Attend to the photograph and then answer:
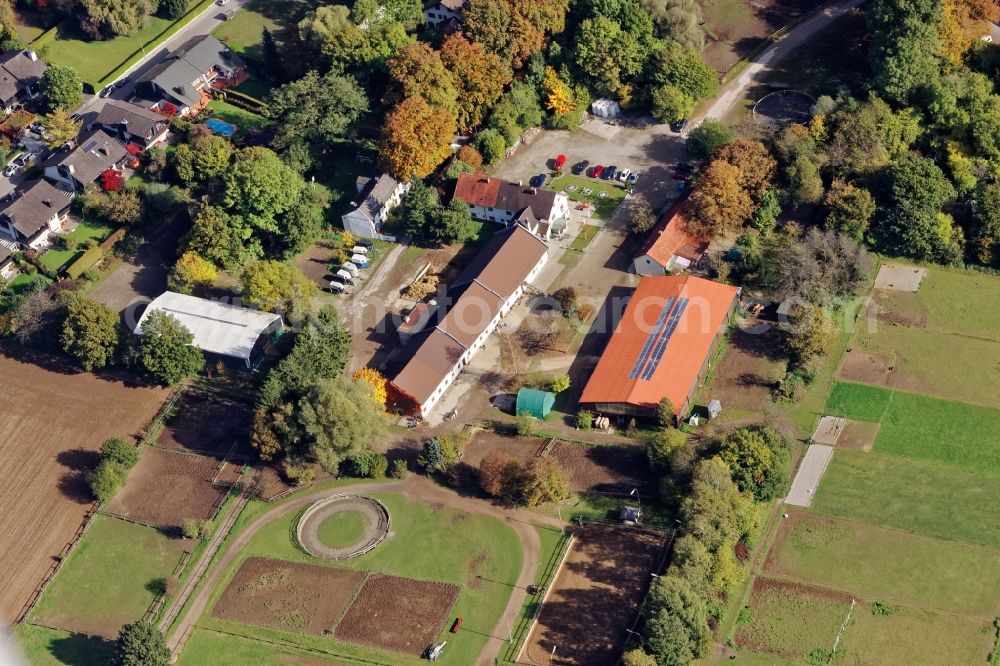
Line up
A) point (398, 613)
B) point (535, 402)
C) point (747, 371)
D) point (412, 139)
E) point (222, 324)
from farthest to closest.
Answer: point (412, 139) → point (222, 324) → point (747, 371) → point (535, 402) → point (398, 613)

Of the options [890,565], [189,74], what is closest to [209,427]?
[189,74]

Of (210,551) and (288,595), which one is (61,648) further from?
(288,595)

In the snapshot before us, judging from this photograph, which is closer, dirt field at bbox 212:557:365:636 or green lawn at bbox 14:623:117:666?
green lawn at bbox 14:623:117:666

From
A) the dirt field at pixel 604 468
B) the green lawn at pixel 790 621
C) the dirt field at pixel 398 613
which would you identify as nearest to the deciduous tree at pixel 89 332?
the dirt field at pixel 398 613

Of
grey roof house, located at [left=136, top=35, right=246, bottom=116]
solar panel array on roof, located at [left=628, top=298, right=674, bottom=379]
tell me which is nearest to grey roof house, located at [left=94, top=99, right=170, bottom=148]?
grey roof house, located at [left=136, top=35, right=246, bottom=116]

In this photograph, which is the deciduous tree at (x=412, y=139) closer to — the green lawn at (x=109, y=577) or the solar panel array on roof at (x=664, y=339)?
the solar panel array on roof at (x=664, y=339)

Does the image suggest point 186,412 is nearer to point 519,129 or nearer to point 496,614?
point 496,614

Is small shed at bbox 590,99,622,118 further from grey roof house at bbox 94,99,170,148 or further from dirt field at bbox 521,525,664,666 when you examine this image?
dirt field at bbox 521,525,664,666
